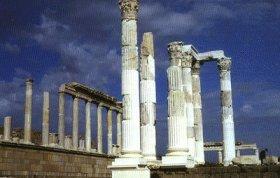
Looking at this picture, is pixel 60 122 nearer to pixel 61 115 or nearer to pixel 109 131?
pixel 61 115

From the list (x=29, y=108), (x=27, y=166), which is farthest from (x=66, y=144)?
(x=27, y=166)

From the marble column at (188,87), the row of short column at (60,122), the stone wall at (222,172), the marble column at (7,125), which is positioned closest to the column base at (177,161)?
Result: the stone wall at (222,172)

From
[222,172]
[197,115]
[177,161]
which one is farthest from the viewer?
[197,115]

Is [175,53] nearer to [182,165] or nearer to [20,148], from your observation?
[182,165]

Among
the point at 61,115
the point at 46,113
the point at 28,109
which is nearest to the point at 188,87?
the point at 46,113

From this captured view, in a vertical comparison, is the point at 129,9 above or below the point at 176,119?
above

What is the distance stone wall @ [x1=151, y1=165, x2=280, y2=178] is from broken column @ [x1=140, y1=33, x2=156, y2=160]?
2256mm

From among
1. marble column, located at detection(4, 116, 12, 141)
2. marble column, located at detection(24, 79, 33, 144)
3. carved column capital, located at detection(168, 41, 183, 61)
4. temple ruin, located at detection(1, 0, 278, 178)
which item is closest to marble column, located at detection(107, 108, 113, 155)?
temple ruin, located at detection(1, 0, 278, 178)

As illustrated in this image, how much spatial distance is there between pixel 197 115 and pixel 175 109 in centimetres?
693

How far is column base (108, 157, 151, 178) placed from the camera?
60.2 feet

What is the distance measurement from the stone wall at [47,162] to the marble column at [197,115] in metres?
8.58

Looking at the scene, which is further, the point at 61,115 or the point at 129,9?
the point at 61,115

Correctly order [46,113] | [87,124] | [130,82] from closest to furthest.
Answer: [130,82] < [46,113] < [87,124]

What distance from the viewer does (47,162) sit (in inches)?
1060
